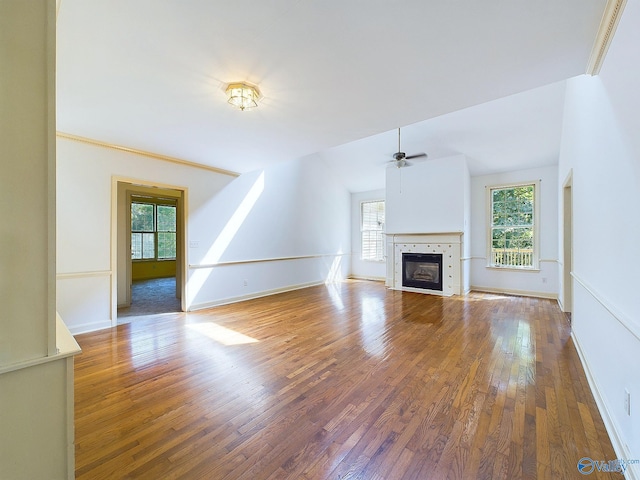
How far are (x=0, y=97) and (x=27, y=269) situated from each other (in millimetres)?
596

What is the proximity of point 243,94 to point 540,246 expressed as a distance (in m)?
6.46

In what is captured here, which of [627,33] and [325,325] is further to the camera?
[325,325]

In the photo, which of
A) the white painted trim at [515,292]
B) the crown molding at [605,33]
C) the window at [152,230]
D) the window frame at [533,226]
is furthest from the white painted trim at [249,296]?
the window at [152,230]

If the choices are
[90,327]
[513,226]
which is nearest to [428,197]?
[513,226]

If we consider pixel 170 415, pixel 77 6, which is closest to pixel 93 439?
pixel 170 415

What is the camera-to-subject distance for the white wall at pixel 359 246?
8.20 meters

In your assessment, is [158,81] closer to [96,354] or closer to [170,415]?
[170,415]

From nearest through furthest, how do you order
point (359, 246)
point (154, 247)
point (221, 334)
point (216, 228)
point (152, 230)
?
point (221, 334), point (216, 228), point (359, 246), point (152, 230), point (154, 247)

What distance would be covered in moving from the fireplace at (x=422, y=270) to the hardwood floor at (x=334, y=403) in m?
2.30

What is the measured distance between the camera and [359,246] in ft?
28.0

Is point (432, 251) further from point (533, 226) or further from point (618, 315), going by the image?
point (618, 315)

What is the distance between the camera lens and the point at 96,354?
2824mm

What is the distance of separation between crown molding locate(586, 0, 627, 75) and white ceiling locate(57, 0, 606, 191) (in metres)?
0.04

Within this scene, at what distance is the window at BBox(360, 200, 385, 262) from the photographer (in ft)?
Answer: 26.9
